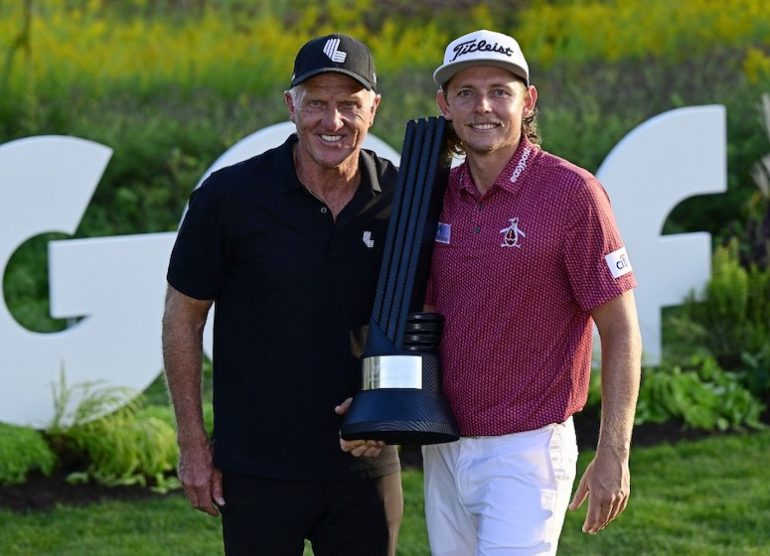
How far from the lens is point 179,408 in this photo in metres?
4.08

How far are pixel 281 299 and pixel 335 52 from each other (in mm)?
713

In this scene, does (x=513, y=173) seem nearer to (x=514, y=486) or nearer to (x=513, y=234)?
(x=513, y=234)

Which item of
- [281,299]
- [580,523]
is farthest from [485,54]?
[580,523]

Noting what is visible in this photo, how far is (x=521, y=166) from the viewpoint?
3920 millimetres

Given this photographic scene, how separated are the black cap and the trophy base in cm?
90

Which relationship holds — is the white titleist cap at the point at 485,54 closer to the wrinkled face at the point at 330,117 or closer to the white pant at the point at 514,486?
the wrinkled face at the point at 330,117

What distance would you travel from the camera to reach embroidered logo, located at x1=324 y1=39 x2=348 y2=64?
390cm

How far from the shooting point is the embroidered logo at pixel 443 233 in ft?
13.1

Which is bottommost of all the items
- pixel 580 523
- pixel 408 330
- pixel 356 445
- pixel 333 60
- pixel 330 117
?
pixel 580 523

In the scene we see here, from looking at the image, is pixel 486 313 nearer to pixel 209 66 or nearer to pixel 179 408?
pixel 179 408

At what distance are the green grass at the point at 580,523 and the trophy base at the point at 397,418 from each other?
225 centimetres

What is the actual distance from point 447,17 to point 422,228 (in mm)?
9169

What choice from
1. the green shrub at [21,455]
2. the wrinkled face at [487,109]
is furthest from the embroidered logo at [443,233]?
the green shrub at [21,455]

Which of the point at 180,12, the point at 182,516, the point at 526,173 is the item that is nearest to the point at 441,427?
the point at 526,173
